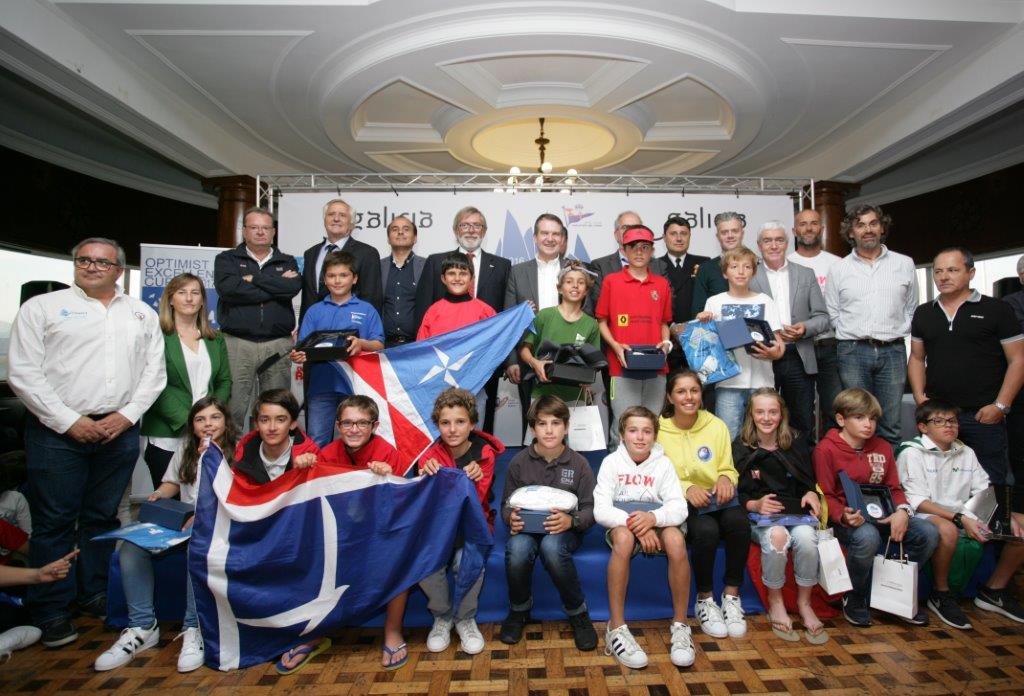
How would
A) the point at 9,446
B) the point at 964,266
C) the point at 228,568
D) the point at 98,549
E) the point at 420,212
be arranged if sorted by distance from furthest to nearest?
the point at 420,212
the point at 9,446
the point at 964,266
the point at 98,549
the point at 228,568

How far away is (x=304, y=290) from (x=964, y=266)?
13.2 ft

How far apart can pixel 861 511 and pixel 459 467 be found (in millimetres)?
1858

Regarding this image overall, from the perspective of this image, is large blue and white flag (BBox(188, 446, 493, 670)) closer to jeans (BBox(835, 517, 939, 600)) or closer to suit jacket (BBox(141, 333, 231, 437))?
suit jacket (BBox(141, 333, 231, 437))

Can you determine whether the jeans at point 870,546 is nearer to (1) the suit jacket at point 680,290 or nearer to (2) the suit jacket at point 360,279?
(1) the suit jacket at point 680,290

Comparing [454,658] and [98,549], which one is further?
[98,549]

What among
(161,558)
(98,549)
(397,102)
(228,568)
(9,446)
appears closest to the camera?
(228,568)

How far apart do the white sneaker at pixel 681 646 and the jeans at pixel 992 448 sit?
1.93m

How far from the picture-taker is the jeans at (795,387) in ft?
11.7

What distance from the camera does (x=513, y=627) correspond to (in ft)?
8.47

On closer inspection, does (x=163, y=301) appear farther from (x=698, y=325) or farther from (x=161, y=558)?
(x=698, y=325)

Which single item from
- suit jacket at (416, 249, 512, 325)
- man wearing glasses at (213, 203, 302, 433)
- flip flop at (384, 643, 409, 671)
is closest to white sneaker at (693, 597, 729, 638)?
flip flop at (384, 643, 409, 671)

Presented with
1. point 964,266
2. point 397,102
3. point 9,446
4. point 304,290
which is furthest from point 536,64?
point 9,446

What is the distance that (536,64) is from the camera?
6004mm

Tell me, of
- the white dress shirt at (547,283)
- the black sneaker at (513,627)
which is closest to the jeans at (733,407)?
the white dress shirt at (547,283)
